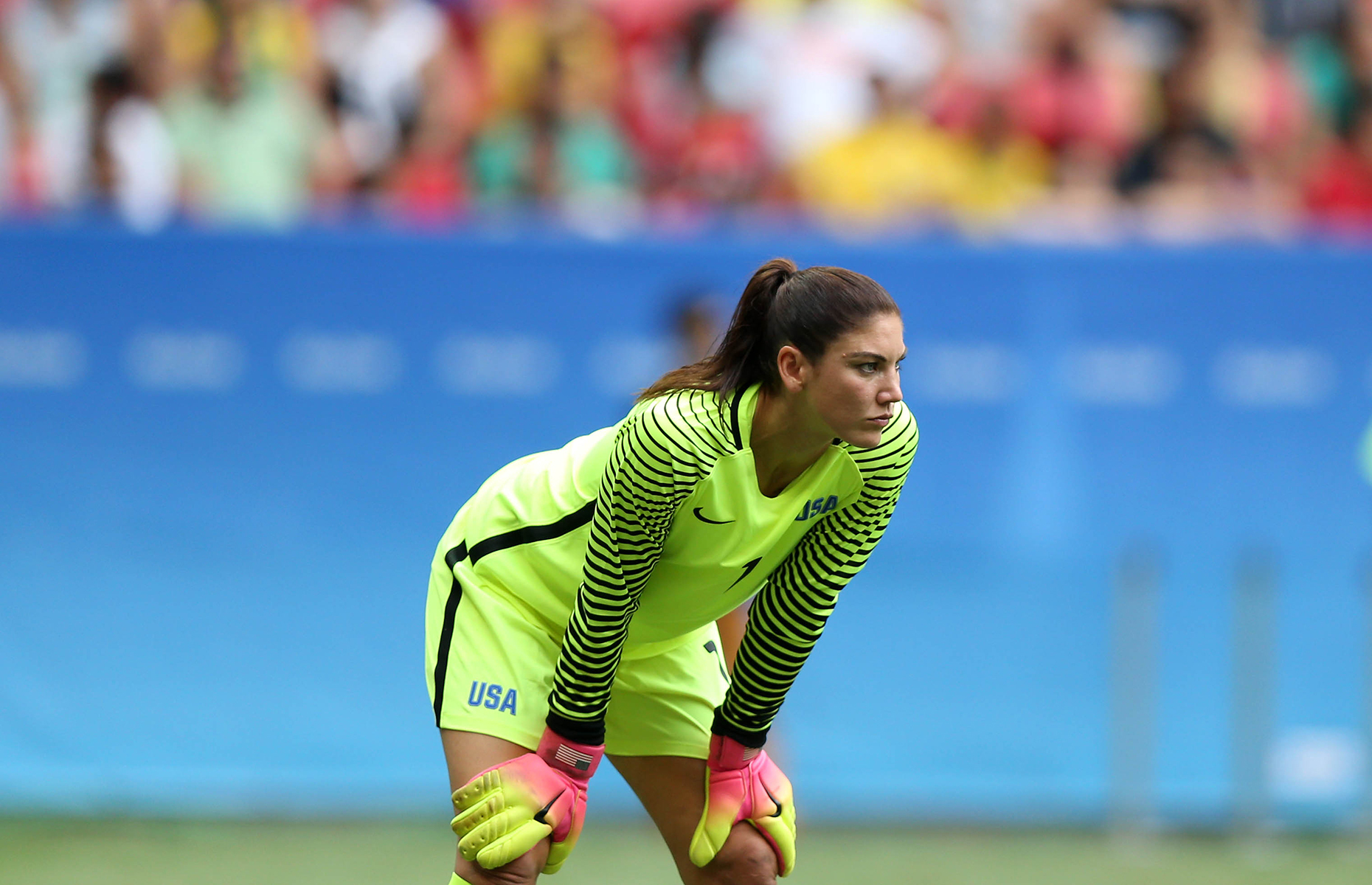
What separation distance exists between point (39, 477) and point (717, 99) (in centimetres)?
378

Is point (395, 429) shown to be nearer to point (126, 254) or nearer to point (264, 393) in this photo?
point (264, 393)

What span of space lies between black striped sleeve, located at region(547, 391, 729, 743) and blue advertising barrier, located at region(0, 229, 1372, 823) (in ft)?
10.8

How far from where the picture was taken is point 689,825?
457cm

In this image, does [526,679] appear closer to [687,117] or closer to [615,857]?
[615,857]

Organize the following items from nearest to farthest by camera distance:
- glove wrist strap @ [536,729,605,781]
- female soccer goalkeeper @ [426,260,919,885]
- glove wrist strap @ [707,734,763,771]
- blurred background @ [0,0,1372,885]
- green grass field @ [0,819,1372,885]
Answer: female soccer goalkeeper @ [426,260,919,885], glove wrist strap @ [536,729,605,781], glove wrist strap @ [707,734,763,771], green grass field @ [0,819,1372,885], blurred background @ [0,0,1372,885]

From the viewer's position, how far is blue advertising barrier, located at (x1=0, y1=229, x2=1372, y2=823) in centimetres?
742

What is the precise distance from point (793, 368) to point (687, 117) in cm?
539

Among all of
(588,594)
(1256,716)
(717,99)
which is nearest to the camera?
(588,594)

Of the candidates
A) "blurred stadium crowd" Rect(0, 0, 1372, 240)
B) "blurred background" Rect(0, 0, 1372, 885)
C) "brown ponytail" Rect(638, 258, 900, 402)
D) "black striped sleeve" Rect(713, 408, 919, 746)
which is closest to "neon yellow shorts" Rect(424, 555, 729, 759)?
"black striped sleeve" Rect(713, 408, 919, 746)

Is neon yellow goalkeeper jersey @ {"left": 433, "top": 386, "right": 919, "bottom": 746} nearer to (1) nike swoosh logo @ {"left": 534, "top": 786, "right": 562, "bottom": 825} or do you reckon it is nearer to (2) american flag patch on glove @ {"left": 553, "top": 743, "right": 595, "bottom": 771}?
(2) american flag patch on glove @ {"left": 553, "top": 743, "right": 595, "bottom": 771}

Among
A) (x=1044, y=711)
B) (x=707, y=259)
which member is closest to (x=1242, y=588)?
(x=1044, y=711)

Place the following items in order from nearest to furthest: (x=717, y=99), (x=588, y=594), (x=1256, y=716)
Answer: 1. (x=588, y=594)
2. (x=1256, y=716)
3. (x=717, y=99)

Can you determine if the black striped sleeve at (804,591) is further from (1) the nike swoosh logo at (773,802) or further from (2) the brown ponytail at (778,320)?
(2) the brown ponytail at (778,320)

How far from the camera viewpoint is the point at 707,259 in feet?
24.7
